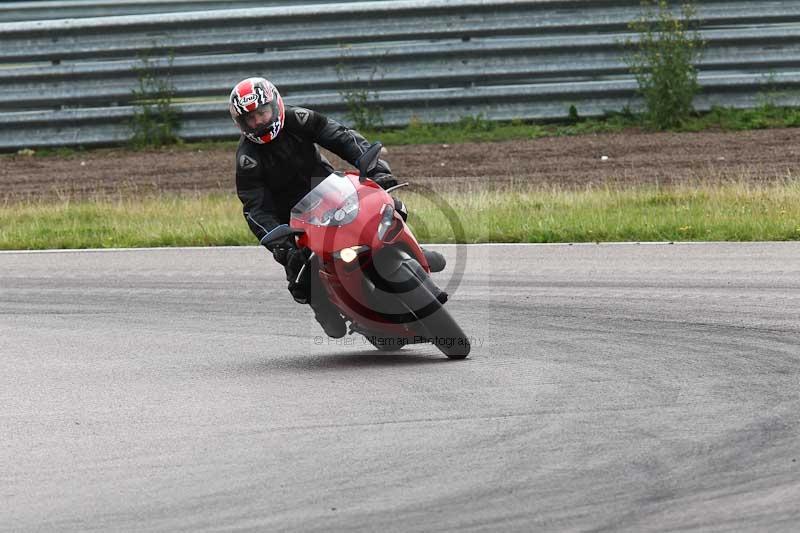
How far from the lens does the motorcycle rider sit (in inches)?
293

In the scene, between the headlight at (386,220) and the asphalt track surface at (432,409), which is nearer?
the asphalt track surface at (432,409)

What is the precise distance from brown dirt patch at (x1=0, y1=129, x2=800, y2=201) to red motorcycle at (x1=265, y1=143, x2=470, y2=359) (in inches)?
318

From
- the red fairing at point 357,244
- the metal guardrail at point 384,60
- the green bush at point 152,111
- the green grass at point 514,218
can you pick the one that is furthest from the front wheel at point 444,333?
the green bush at point 152,111

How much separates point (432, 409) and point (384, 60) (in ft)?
43.6

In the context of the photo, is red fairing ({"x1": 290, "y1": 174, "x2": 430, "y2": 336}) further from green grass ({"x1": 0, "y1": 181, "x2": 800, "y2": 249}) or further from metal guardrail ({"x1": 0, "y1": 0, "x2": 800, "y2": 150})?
metal guardrail ({"x1": 0, "y1": 0, "x2": 800, "y2": 150})

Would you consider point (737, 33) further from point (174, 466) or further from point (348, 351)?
point (174, 466)

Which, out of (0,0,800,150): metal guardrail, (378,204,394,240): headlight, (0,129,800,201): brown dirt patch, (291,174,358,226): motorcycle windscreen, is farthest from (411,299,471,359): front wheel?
(0,0,800,150): metal guardrail

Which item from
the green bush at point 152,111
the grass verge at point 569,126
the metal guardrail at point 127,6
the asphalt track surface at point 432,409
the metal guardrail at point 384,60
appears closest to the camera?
the asphalt track surface at point 432,409

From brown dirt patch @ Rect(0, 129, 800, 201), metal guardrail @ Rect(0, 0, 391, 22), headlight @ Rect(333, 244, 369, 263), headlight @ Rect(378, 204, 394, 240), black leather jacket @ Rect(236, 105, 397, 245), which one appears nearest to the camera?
headlight @ Rect(333, 244, 369, 263)

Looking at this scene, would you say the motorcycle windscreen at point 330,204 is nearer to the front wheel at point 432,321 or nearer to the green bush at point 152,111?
the front wheel at point 432,321

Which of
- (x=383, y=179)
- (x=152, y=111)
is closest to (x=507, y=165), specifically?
(x=152, y=111)

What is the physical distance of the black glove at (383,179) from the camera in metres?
7.39

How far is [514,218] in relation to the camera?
13.1m

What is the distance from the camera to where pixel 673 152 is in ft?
56.1
